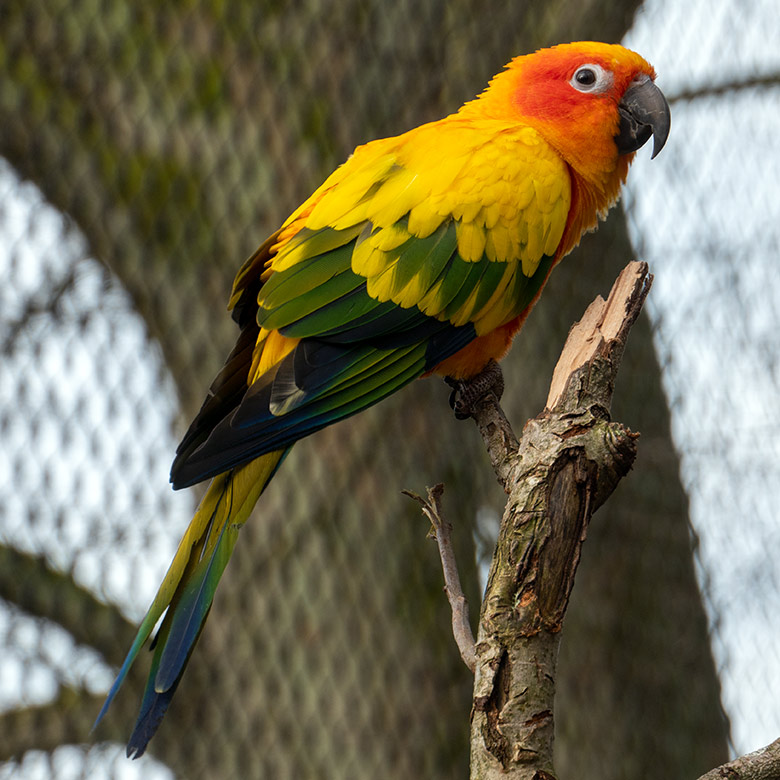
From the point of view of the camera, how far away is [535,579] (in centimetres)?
113

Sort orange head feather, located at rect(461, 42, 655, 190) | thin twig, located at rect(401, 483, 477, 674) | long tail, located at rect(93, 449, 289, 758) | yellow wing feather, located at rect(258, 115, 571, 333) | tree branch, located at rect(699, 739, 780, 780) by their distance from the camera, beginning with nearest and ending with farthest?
tree branch, located at rect(699, 739, 780, 780)
thin twig, located at rect(401, 483, 477, 674)
long tail, located at rect(93, 449, 289, 758)
yellow wing feather, located at rect(258, 115, 571, 333)
orange head feather, located at rect(461, 42, 655, 190)

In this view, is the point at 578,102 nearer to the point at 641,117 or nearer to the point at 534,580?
the point at 641,117

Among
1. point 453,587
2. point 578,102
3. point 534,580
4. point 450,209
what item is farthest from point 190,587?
point 578,102

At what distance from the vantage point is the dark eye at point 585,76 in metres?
1.89

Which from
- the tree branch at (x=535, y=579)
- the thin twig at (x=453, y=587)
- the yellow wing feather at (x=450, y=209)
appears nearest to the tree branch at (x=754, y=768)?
the tree branch at (x=535, y=579)

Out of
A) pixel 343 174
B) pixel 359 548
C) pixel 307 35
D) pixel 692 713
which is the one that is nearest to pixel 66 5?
pixel 307 35

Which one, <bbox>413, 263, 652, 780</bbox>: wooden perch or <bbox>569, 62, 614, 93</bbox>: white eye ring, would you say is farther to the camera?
<bbox>569, 62, 614, 93</bbox>: white eye ring

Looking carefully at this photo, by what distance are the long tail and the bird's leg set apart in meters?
0.40

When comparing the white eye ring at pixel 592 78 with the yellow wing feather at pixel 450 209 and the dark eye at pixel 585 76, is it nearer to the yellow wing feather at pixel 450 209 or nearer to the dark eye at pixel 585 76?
the dark eye at pixel 585 76

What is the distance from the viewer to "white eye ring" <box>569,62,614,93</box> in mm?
1887

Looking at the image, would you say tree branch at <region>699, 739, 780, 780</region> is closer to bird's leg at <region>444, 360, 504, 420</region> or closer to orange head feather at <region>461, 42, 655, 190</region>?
bird's leg at <region>444, 360, 504, 420</region>

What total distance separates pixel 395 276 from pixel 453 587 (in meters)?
0.57

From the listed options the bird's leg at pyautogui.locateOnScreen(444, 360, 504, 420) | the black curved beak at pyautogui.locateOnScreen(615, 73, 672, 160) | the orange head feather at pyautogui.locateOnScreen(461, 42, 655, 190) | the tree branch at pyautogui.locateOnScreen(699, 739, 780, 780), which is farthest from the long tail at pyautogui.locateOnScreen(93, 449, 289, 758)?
the black curved beak at pyautogui.locateOnScreen(615, 73, 672, 160)

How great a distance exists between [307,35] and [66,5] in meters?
0.77
